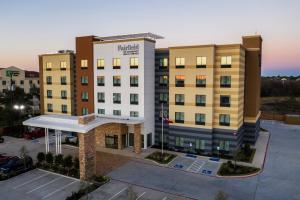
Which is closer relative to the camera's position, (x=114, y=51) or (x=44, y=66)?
(x=114, y=51)

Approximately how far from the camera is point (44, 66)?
174 feet

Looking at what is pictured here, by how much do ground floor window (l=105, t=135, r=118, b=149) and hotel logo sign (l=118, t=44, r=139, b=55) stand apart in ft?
45.9

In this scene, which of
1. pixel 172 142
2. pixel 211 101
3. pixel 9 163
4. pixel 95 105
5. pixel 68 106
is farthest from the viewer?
pixel 68 106

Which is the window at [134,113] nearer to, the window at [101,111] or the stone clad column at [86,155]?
the window at [101,111]

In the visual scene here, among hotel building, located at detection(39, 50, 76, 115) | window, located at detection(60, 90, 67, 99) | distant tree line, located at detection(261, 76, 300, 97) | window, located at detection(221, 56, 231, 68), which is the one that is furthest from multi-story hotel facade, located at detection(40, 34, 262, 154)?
distant tree line, located at detection(261, 76, 300, 97)

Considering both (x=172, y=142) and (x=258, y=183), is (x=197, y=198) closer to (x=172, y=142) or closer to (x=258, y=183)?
(x=258, y=183)

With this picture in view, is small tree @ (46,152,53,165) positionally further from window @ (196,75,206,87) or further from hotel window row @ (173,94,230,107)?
window @ (196,75,206,87)

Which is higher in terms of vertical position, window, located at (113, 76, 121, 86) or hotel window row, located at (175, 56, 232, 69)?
hotel window row, located at (175, 56, 232, 69)

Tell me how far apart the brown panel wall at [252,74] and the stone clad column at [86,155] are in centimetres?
2809

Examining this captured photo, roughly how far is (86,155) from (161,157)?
11.9 m

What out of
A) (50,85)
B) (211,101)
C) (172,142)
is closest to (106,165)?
(172,142)

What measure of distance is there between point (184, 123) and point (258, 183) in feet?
47.7

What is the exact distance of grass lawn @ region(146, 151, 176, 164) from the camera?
117 ft

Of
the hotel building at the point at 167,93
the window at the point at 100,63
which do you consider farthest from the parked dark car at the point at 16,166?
the window at the point at 100,63
